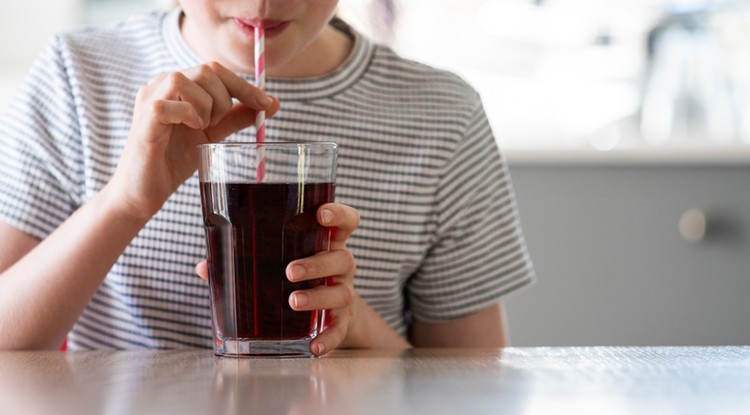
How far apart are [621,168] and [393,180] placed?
4.96ft

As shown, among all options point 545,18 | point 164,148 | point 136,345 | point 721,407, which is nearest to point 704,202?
point 545,18

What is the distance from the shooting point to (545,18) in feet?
8.93

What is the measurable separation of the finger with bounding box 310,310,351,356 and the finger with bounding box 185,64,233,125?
217mm

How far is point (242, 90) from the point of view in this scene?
3.24 ft

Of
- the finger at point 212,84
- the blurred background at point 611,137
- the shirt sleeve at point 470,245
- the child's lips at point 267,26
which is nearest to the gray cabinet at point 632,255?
the blurred background at point 611,137

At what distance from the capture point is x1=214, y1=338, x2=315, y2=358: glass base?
849 mm

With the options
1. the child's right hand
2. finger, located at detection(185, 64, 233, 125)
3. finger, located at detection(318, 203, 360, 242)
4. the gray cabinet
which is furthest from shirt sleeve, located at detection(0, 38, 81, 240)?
the gray cabinet

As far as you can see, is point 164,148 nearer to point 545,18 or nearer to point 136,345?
point 136,345

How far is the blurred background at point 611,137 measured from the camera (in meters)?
2.70

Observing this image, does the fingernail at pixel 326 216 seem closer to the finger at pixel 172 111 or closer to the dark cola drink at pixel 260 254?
the dark cola drink at pixel 260 254

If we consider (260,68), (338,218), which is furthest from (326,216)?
(260,68)

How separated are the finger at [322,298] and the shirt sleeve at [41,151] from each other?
0.47 meters

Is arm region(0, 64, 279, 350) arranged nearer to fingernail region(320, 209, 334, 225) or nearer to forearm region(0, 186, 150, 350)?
forearm region(0, 186, 150, 350)

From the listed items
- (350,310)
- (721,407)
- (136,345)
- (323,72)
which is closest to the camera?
(721,407)
